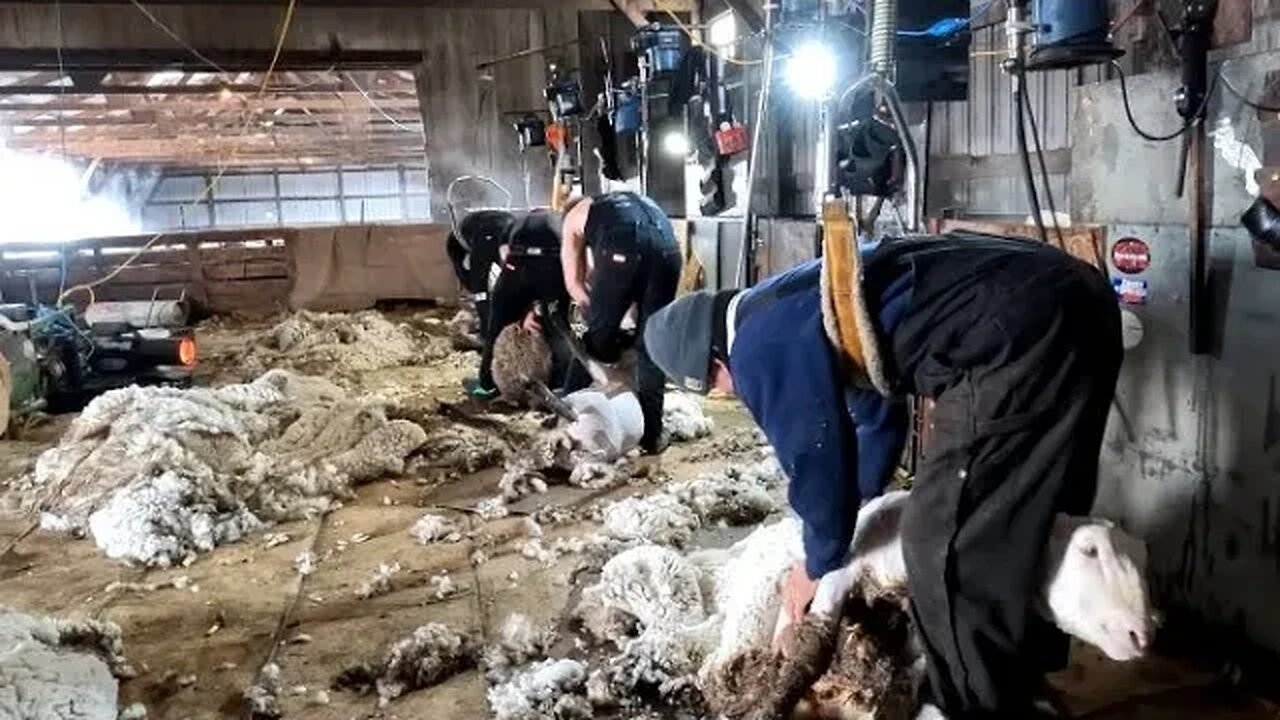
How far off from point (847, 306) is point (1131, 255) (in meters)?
0.99

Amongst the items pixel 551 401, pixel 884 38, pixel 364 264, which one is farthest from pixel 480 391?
pixel 364 264

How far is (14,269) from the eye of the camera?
287 inches

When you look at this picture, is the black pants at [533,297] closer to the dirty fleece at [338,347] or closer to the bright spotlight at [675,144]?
the dirty fleece at [338,347]

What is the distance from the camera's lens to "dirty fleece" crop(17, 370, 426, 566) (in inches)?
123

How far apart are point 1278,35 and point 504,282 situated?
319 centimetres

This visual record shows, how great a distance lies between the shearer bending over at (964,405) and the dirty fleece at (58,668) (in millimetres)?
1433

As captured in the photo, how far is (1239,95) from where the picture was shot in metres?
2.02

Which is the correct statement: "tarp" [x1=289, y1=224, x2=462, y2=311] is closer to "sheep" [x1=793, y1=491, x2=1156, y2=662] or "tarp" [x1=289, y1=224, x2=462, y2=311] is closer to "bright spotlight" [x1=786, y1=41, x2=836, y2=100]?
"bright spotlight" [x1=786, y1=41, x2=836, y2=100]

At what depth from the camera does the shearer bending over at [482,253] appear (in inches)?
198

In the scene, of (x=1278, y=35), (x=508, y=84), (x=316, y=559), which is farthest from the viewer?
(x=508, y=84)

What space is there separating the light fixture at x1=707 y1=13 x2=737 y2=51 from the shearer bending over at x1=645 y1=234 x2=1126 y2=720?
4.24 meters

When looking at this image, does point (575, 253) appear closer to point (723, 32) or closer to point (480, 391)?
point (480, 391)

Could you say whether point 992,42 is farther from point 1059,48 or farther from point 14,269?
point 14,269

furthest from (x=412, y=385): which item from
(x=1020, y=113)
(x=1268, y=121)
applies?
(x=1268, y=121)
